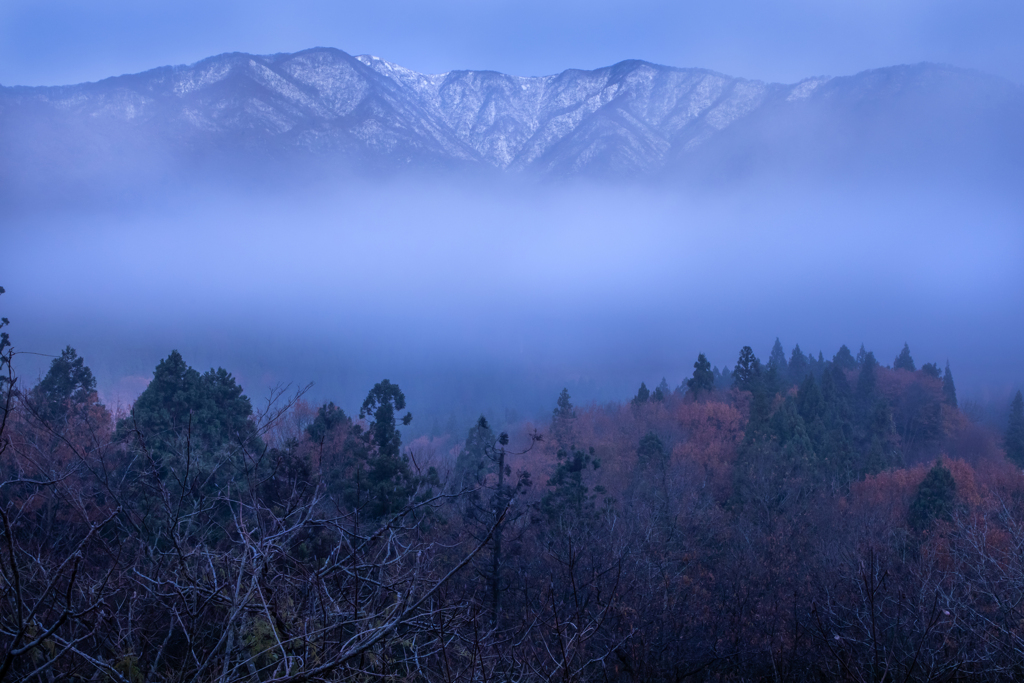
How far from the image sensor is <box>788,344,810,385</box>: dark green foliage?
84.9m

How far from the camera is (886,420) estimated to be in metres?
63.9

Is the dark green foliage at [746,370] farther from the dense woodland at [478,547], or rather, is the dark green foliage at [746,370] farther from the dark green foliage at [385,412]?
the dark green foliage at [385,412]

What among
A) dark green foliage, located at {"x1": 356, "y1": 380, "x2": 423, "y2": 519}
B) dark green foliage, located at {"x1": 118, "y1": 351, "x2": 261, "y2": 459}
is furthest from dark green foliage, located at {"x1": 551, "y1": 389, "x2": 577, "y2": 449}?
dark green foliage, located at {"x1": 118, "y1": 351, "x2": 261, "y2": 459}

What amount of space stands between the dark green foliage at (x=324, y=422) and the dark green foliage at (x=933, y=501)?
28723mm

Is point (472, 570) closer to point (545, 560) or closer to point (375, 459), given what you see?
point (545, 560)

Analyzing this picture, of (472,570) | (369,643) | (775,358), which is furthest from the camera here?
(775,358)

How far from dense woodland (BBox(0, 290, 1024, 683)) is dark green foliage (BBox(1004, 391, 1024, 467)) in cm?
100

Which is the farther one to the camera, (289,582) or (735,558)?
(735,558)

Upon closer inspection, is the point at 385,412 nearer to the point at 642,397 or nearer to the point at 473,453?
the point at 473,453

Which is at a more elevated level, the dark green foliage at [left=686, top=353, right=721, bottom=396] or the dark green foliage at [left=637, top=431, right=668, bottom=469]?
the dark green foliage at [left=686, top=353, right=721, bottom=396]

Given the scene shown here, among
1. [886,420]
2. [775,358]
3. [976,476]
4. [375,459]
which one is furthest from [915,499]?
[775,358]

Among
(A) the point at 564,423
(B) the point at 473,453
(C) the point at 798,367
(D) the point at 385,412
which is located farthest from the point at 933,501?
(C) the point at 798,367

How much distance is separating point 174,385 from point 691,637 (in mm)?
24227

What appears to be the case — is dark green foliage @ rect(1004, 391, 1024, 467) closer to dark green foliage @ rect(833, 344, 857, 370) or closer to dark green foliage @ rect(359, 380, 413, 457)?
dark green foliage @ rect(833, 344, 857, 370)
